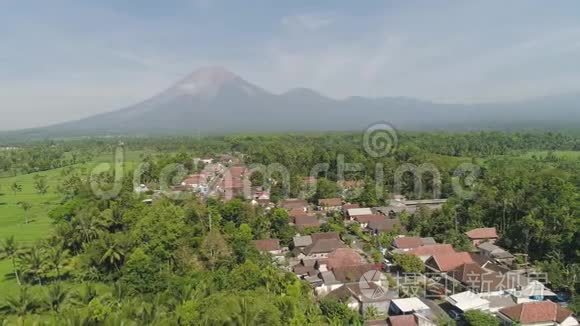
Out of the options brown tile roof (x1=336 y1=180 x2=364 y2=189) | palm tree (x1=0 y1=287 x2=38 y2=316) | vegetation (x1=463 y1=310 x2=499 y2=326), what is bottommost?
vegetation (x1=463 y1=310 x2=499 y2=326)

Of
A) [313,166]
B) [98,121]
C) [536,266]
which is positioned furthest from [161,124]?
[536,266]

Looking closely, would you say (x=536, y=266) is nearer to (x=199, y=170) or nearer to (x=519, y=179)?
(x=519, y=179)

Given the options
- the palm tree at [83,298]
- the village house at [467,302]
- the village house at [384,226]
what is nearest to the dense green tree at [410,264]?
the village house at [467,302]

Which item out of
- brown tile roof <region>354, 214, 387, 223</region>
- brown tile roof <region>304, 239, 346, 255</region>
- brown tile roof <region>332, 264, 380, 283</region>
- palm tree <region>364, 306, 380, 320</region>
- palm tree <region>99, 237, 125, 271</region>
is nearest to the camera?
palm tree <region>364, 306, 380, 320</region>

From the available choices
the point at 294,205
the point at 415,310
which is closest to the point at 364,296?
the point at 415,310

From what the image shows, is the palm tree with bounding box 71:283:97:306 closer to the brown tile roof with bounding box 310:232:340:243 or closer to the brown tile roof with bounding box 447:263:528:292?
the brown tile roof with bounding box 310:232:340:243

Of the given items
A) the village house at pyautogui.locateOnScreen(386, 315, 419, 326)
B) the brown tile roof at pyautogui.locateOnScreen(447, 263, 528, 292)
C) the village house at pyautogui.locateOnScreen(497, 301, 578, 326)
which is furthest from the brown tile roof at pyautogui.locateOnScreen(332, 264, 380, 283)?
the village house at pyautogui.locateOnScreen(497, 301, 578, 326)
